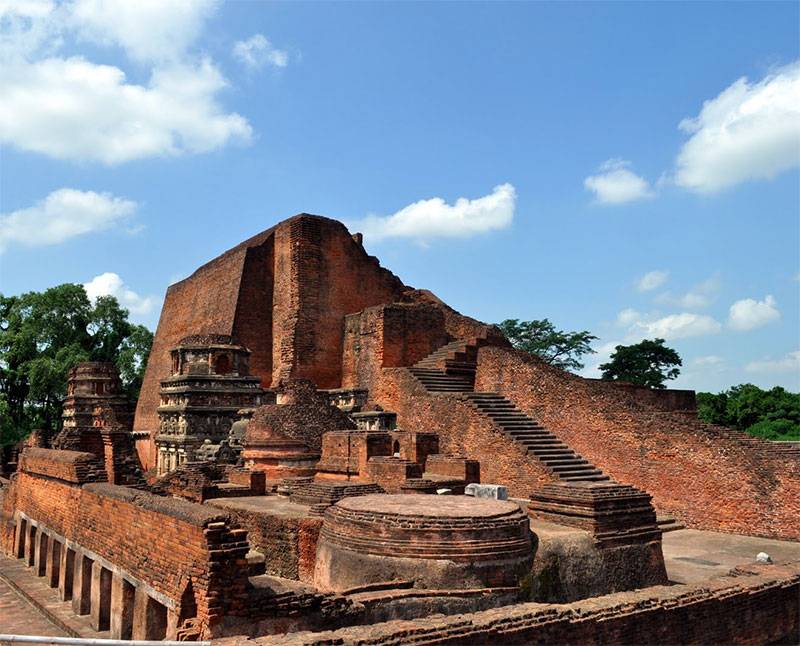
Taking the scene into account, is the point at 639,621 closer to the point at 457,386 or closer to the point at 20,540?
the point at 457,386

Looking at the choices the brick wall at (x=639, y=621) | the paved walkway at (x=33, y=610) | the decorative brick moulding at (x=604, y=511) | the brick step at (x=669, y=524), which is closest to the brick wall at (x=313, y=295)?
the paved walkway at (x=33, y=610)

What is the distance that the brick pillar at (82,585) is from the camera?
9432mm

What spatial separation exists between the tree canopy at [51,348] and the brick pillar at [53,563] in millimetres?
21160

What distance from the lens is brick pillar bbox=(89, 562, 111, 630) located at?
29.0 ft

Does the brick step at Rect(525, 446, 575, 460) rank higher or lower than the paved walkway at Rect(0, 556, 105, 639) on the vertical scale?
higher

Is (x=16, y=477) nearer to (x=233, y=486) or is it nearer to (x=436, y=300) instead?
(x=233, y=486)

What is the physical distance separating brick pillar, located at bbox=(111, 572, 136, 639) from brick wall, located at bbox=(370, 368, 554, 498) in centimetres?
677

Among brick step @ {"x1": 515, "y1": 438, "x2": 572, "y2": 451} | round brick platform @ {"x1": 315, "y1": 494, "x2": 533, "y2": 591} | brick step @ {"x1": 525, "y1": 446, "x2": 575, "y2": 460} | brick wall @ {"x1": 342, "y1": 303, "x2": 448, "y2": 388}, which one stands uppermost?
brick wall @ {"x1": 342, "y1": 303, "x2": 448, "y2": 388}

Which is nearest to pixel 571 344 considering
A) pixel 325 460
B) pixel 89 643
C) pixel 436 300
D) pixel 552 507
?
pixel 436 300

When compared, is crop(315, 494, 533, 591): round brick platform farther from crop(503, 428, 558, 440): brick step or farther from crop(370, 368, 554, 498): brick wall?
crop(503, 428, 558, 440): brick step

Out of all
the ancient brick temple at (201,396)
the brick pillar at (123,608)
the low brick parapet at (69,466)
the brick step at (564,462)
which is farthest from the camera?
the ancient brick temple at (201,396)

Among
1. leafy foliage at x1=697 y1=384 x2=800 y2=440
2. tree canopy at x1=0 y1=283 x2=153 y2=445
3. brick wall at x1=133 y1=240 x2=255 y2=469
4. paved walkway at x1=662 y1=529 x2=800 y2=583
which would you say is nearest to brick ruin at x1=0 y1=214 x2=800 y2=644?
brick wall at x1=133 y1=240 x2=255 y2=469

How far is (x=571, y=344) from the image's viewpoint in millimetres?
40500

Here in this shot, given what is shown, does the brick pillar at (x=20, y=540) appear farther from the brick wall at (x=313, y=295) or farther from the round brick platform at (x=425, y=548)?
the round brick platform at (x=425, y=548)
